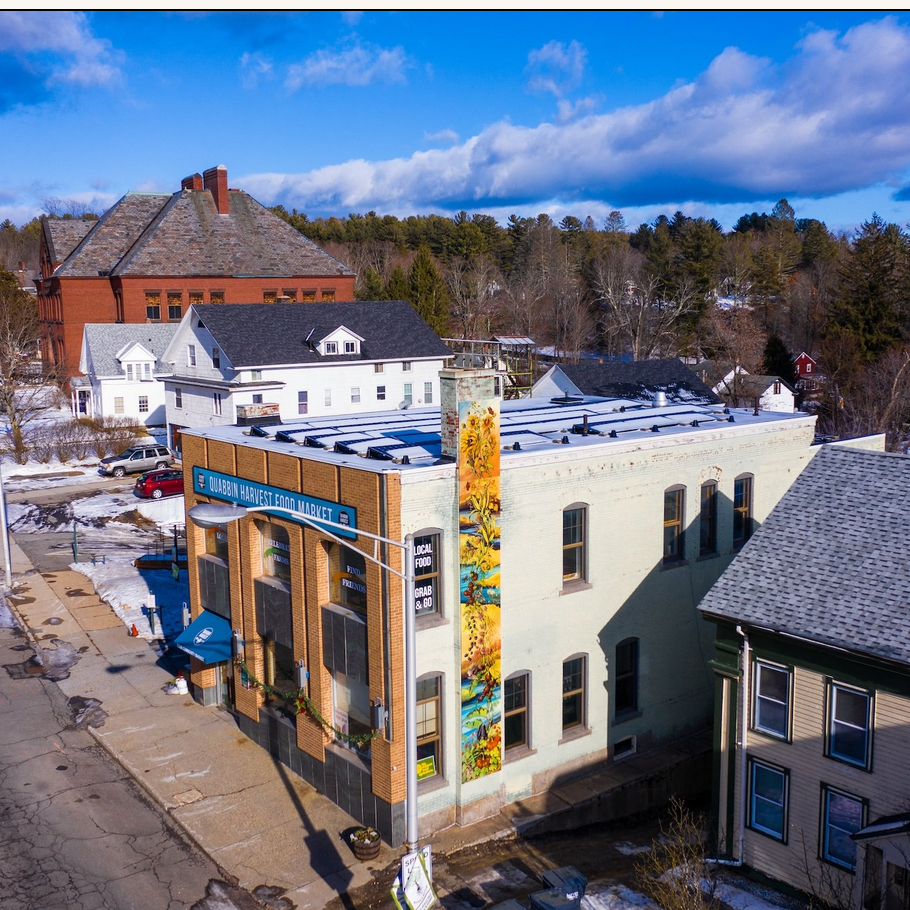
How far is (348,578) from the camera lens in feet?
66.2

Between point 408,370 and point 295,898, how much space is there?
143ft

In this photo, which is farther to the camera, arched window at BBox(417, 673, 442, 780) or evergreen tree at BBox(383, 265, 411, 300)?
evergreen tree at BBox(383, 265, 411, 300)

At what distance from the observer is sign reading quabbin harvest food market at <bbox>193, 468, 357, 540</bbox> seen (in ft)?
64.0

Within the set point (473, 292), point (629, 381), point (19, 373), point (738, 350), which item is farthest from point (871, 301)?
point (19, 373)

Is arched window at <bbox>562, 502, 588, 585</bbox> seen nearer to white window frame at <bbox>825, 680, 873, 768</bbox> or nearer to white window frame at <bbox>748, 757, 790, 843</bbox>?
white window frame at <bbox>748, 757, 790, 843</bbox>

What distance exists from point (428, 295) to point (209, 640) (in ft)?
216

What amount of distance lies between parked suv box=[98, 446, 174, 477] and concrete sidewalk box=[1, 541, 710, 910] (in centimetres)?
2582

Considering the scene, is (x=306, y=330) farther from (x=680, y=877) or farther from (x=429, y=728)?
Answer: (x=680, y=877)

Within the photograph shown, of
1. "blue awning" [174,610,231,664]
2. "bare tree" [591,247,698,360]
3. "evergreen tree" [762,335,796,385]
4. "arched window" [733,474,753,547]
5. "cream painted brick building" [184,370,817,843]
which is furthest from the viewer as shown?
"bare tree" [591,247,698,360]

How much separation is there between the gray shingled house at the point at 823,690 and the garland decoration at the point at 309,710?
24.5 ft

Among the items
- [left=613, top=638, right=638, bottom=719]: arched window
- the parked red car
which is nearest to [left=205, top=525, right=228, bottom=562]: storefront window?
[left=613, top=638, right=638, bottom=719]: arched window

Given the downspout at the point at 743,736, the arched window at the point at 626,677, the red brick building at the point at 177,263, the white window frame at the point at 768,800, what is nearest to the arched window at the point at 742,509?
the arched window at the point at 626,677

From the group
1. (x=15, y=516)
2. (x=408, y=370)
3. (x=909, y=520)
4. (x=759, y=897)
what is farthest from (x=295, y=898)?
(x=408, y=370)

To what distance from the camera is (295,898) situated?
17203mm
